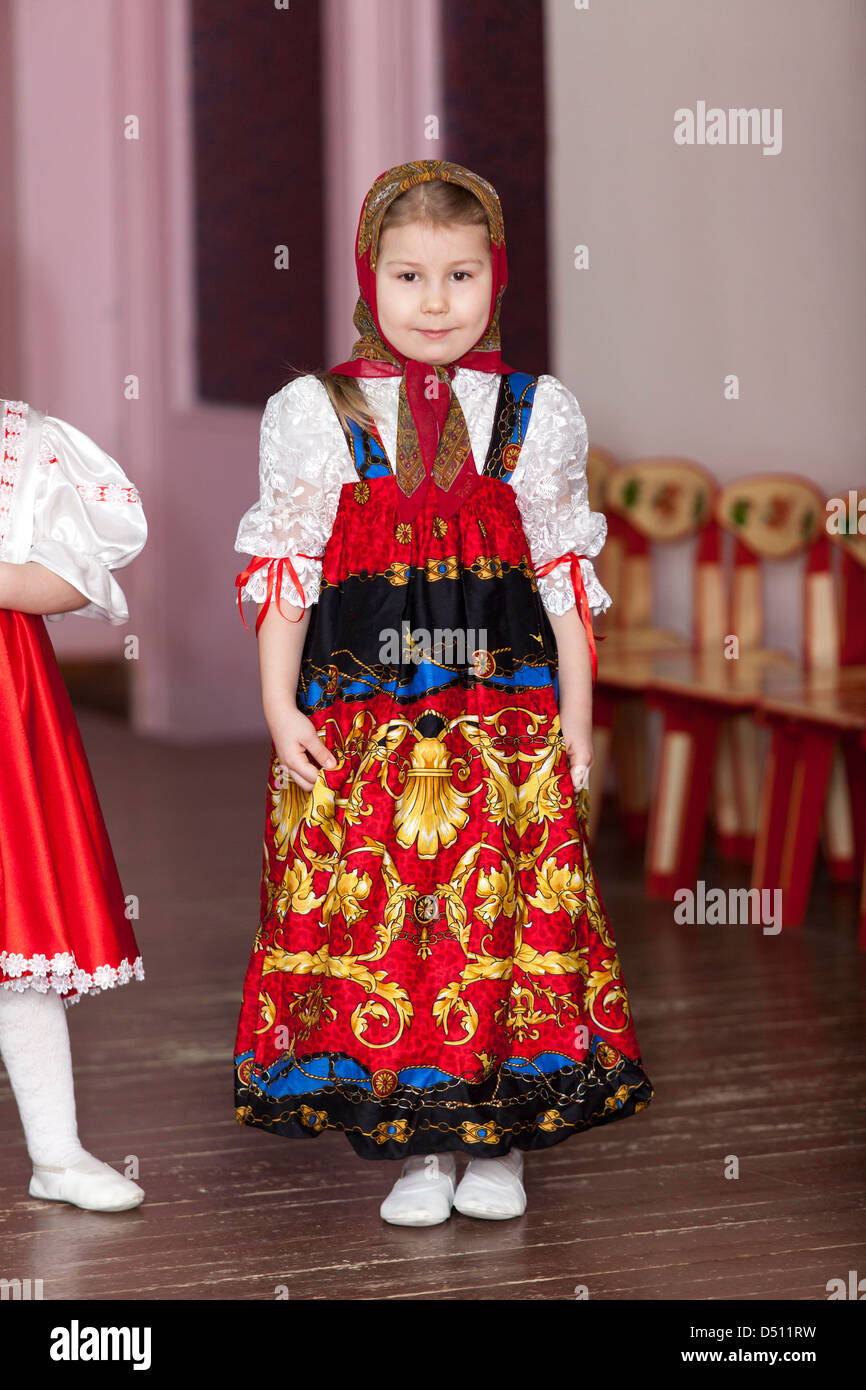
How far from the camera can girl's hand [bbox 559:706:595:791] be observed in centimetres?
198

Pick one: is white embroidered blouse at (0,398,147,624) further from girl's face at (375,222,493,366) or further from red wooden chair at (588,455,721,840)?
red wooden chair at (588,455,721,840)

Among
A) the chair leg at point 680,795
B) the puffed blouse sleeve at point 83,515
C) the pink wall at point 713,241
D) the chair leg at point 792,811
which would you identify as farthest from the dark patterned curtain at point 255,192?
the puffed blouse sleeve at point 83,515

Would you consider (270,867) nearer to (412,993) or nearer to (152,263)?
(412,993)

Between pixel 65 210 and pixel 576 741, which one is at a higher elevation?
pixel 65 210

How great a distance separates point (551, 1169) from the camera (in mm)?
2174

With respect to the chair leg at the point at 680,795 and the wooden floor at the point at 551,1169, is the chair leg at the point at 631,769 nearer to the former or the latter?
the chair leg at the point at 680,795

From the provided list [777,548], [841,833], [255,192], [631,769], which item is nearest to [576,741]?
[841,833]

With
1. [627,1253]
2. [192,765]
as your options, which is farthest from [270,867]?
[192,765]

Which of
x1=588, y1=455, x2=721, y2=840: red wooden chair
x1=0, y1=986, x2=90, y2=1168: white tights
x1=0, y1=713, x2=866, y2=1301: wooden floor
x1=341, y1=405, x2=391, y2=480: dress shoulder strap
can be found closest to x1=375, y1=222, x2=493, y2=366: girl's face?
x1=341, y1=405, x2=391, y2=480: dress shoulder strap

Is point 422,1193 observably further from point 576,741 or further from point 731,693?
point 731,693

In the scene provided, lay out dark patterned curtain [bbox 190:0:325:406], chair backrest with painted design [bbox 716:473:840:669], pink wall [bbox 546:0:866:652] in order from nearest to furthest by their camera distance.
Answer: chair backrest with painted design [bbox 716:473:840:669] → pink wall [bbox 546:0:866:652] → dark patterned curtain [bbox 190:0:325:406]

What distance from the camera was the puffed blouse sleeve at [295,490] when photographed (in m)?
1.91

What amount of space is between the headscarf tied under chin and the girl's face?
2 centimetres

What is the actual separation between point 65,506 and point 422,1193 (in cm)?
86
